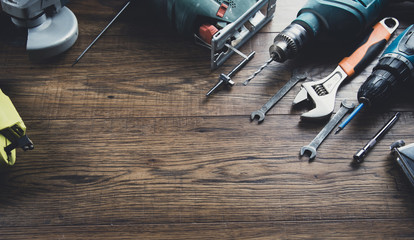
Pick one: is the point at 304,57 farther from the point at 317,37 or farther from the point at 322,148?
the point at 322,148

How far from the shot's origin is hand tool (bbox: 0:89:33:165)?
98 cm

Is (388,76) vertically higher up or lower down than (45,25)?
higher up

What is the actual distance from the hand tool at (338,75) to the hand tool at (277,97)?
0.14ft

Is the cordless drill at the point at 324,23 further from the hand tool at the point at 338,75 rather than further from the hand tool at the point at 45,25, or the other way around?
the hand tool at the point at 45,25

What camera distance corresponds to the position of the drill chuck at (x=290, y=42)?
1131 millimetres

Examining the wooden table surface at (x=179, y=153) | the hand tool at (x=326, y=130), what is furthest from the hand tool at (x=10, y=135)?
the hand tool at (x=326, y=130)

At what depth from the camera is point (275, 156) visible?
1.06m

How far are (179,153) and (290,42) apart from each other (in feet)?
1.45

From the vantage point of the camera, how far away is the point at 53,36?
122 centimetres

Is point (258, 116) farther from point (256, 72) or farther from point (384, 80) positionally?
point (384, 80)

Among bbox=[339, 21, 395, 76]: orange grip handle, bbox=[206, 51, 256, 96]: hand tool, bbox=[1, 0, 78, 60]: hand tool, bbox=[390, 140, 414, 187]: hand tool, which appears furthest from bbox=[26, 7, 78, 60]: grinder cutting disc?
bbox=[390, 140, 414, 187]: hand tool

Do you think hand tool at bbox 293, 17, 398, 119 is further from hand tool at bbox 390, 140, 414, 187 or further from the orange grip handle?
hand tool at bbox 390, 140, 414, 187

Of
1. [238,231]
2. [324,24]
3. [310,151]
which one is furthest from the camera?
[324,24]

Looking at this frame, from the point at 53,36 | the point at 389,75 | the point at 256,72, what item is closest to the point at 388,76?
the point at 389,75
